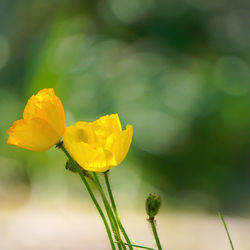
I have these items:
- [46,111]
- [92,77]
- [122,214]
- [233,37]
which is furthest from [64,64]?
[46,111]

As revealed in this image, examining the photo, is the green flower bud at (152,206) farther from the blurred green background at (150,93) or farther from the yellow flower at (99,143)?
the blurred green background at (150,93)

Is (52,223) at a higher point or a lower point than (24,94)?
lower

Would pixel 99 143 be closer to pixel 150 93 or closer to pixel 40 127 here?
pixel 40 127

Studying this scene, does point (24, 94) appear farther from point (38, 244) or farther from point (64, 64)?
point (38, 244)

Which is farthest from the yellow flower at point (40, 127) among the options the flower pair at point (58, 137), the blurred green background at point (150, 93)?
the blurred green background at point (150, 93)

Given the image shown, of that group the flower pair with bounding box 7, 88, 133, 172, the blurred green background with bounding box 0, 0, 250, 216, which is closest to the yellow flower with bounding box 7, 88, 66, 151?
the flower pair with bounding box 7, 88, 133, 172

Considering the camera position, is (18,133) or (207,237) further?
(207,237)
